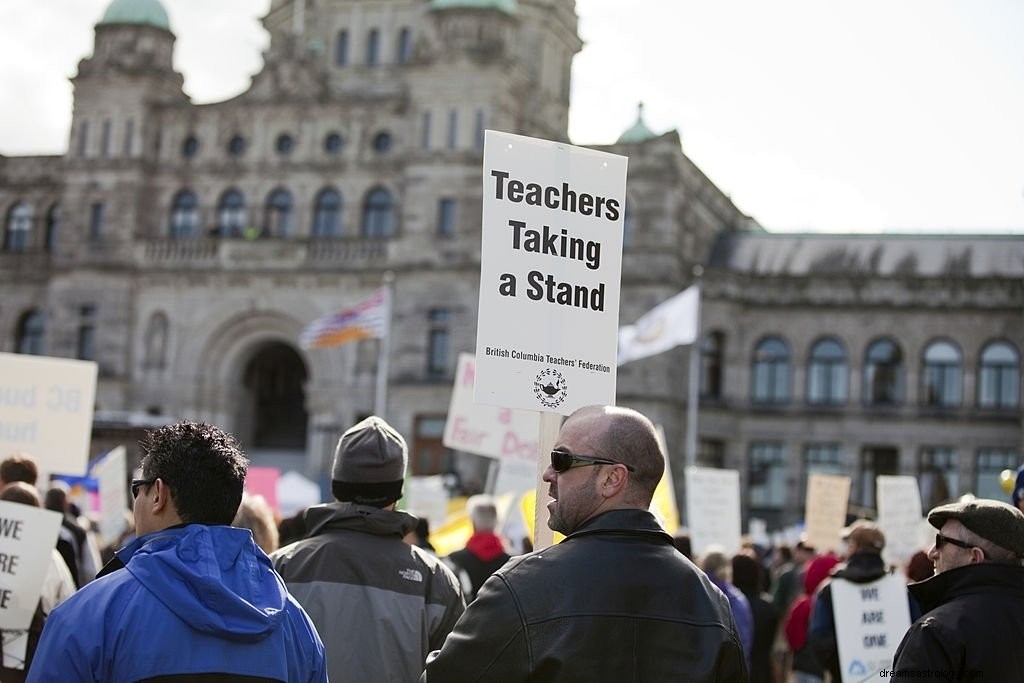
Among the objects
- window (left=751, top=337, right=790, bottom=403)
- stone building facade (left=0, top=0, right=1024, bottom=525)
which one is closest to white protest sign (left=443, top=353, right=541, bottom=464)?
stone building facade (left=0, top=0, right=1024, bottom=525)

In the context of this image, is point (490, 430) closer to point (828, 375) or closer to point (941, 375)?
point (828, 375)

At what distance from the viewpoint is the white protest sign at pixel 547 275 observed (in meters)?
6.45

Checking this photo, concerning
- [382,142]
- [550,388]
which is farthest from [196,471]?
[382,142]

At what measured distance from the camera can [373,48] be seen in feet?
167

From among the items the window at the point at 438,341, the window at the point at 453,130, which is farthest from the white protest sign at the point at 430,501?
the window at the point at 453,130

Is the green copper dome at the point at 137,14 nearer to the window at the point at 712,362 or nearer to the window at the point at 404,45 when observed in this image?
the window at the point at 404,45

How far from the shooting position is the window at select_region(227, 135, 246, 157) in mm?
46438

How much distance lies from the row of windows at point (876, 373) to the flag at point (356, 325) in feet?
42.4

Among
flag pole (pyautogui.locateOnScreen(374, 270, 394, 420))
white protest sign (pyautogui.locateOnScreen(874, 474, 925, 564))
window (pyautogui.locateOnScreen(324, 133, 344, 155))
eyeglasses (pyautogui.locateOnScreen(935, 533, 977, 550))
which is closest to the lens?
eyeglasses (pyautogui.locateOnScreen(935, 533, 977, 550))

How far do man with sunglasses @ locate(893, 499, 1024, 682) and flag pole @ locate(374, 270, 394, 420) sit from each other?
3020 cm

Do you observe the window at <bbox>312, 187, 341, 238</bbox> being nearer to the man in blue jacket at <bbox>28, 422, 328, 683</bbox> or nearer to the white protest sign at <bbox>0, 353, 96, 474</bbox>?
the white protest sign at <bbox>0, 353, 96, 474</bbox>

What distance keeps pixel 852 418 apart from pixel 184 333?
→ 1918 centimetres

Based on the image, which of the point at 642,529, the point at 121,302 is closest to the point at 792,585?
the point at 642,529

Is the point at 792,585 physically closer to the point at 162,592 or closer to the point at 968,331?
the point at 162,592
